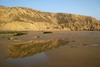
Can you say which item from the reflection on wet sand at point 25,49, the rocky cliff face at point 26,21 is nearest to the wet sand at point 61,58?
the reflection on wet sand at point 25,49

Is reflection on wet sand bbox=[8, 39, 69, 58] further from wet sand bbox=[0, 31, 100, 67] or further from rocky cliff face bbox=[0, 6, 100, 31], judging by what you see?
rocky cliff face bbox=[0, 6, 100, 31]

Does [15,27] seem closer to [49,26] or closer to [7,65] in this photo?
[49,26]

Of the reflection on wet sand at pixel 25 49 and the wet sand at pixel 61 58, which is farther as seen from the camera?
the reflection on wet sand at pixel 25 49

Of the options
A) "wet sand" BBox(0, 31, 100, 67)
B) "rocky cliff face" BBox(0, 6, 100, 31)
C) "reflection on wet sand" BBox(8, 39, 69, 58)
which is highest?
"rocky cliff face" BBox(0, 6, 100, 31)

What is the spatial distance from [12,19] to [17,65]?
64.2 meters

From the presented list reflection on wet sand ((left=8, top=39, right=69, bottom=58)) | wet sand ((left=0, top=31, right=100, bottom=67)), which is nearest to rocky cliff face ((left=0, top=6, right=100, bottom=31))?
reflection on wet sand ((left=8, top=39, right=69, bottom=58))

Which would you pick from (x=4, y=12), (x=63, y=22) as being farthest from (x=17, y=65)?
(x=63, y=22)

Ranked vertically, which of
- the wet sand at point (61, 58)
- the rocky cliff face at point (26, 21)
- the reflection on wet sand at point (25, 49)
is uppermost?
the rocky cliff face at point (26, 21)

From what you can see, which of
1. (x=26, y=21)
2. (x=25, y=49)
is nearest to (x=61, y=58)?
(x=25, y=49)

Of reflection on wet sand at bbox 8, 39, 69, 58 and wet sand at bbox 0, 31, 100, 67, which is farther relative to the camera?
reflection on wet sand at bbox 8, 39, 69, 58

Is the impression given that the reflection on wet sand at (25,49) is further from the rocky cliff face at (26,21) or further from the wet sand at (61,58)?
the rocky cliff face at (26,21)

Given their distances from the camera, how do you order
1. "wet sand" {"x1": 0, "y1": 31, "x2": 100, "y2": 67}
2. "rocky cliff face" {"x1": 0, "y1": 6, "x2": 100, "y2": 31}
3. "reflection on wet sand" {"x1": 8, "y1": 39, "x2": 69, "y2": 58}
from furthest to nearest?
1. "rocky cliff face" {"x1": 0, "y1": 6, "x2": 100, "y2": 31}
2. "reflection on wet sand" {"x1": 8, "y1": 39, "x2": 69, "y2": 58}
3. "wet sand" {"x1": 0, "y1": 31, "x2": 100, "y2": 67}

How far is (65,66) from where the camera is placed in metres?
4.88

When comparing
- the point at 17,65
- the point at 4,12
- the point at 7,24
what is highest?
the point at 4,12
